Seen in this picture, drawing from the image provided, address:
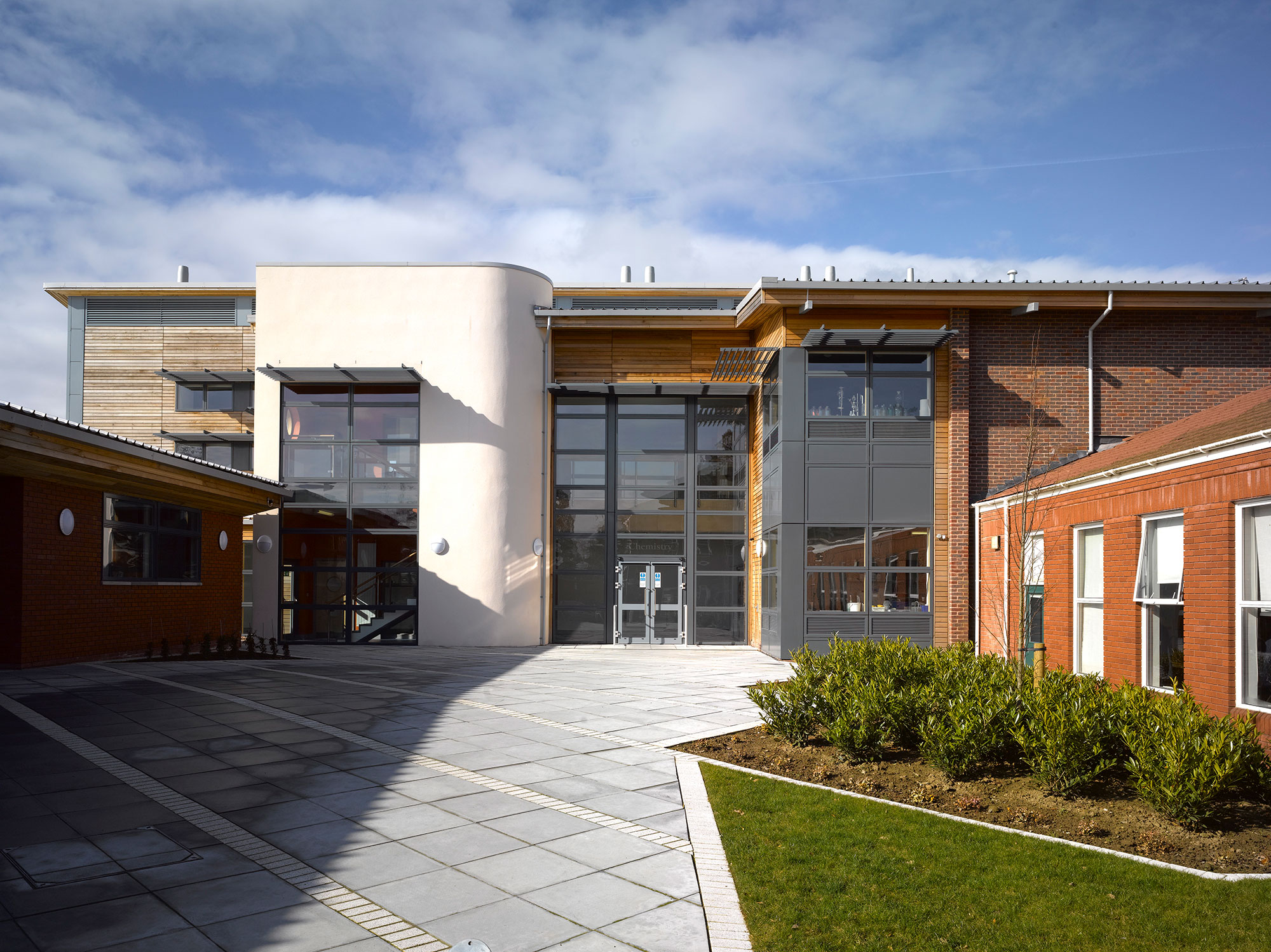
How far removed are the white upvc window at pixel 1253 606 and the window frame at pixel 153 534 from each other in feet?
50.2

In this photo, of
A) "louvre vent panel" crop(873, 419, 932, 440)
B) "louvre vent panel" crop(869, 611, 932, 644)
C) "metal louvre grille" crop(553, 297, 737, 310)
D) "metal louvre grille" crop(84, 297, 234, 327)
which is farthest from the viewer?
"metal louvre grille" crop(553, 297, 737, 310)

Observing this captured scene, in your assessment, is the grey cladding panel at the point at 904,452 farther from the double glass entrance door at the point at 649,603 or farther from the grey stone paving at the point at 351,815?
the grey stone paving at the point at 351,815

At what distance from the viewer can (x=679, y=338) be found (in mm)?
Answer: 21672

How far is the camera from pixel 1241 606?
8.18 m

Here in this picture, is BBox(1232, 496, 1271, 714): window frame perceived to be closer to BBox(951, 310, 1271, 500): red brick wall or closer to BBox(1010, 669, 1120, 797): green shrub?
BBox(1010, 669, 1120, 797): green shrub

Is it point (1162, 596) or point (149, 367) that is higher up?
point (149, 367)

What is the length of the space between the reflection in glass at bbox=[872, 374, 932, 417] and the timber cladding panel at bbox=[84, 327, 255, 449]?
52.8 ft

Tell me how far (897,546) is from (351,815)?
13.9 meters

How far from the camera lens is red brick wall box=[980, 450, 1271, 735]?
8320 millimetres

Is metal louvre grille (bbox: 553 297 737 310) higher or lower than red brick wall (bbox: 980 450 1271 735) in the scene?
higher

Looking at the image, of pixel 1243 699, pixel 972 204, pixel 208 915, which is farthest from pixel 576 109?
pixel 208 915

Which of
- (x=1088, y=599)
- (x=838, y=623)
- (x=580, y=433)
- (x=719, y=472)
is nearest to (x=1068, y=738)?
(x=1088, y=599)

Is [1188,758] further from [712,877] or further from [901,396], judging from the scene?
[901,396]

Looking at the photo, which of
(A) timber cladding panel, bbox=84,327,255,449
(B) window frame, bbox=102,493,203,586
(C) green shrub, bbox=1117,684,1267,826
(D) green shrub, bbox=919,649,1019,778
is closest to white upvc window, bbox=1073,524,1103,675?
(D) green shrub, bbox=919,649,1019,778
